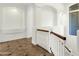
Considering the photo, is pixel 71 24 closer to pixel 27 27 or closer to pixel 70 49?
pixel 70 49

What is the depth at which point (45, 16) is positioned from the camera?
2098mm

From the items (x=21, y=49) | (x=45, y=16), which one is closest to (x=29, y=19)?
(x=45, y=16)

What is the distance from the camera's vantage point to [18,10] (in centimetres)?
211

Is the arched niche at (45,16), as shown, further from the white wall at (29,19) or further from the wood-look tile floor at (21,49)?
the wood-look tile floor at (21,49)

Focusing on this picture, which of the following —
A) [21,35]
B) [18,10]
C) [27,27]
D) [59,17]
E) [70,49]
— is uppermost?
[18,10]

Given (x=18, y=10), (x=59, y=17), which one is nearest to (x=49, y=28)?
(x=59, y=17)

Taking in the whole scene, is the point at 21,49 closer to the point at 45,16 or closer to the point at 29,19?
the point at 29,19

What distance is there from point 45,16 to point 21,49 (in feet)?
2.19

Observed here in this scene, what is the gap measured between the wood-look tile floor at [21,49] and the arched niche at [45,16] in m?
0.36

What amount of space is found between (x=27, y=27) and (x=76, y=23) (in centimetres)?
79

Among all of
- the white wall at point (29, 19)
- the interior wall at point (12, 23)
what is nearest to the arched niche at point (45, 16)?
the white wall at point (29, 19)

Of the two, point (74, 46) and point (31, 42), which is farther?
point (31, 42)

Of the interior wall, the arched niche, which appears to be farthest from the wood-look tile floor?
the arched niche

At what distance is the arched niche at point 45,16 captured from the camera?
2.07 m
